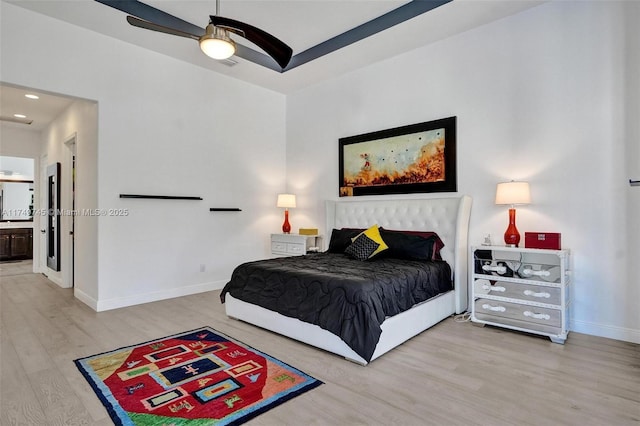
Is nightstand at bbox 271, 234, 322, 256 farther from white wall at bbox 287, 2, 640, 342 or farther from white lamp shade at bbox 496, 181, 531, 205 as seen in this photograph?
white lamp shade at bbox 496, 181, 531, 205

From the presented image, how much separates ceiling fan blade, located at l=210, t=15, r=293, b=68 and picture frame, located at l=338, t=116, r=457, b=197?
7.03ft

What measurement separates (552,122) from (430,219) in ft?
5.20

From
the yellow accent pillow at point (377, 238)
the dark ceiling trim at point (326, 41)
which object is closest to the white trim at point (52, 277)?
the dark ceiling trim at point (326, 41)

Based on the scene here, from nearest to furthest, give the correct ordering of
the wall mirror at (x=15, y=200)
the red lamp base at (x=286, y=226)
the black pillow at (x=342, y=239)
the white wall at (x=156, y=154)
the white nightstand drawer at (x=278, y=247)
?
the white wall at (x=156, y=154) < the black pillow at (x=342, y=239) < the white nightstand drawer at (x=278, y=247) < the red lamp base at (x=286, y=226) < the wall mirror at (x=15, y=200)

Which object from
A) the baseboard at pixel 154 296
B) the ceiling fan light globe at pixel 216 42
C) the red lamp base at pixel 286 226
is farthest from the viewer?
the red lamp base at pixel 286 226

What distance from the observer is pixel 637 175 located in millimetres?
3023

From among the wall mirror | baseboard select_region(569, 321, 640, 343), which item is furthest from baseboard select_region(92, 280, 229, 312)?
the wall mirror

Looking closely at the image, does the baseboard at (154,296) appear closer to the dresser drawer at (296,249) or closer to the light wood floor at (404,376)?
the light wood floor at (404,376)

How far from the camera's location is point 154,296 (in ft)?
14.9

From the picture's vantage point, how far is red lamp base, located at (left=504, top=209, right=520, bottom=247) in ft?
11.3

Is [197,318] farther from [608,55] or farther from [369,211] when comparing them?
[608,55]

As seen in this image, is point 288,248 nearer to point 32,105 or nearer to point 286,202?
point 286,202

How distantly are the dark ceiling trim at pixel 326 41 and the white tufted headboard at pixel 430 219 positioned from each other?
6.77 feet

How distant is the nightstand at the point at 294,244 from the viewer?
528cm
